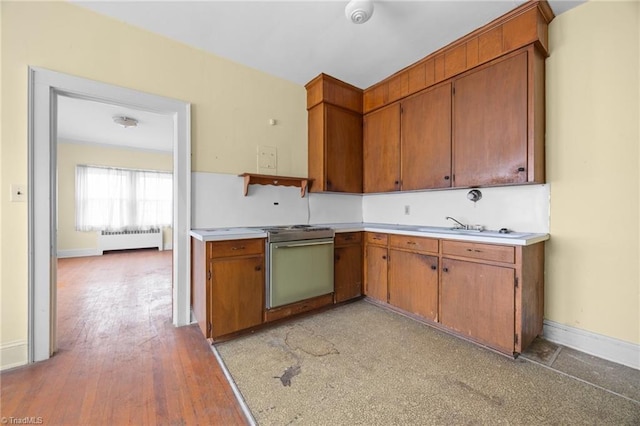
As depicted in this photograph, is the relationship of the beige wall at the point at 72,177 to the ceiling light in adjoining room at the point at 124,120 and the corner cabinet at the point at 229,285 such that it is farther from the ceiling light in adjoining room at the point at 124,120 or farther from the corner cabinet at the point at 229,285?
the corner cabinet at the point at 229,285

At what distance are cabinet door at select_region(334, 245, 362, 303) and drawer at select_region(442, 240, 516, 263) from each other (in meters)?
1.03

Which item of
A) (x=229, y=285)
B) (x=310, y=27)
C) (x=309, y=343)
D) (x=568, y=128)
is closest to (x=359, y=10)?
(x=310, y=27)

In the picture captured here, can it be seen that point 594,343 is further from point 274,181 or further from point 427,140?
point 274,181

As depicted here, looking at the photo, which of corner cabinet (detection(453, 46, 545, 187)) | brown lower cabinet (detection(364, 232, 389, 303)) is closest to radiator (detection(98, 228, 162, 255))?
brown lower cabinet (detection(364, 232, 389, 303))

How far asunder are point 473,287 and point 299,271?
1526mm

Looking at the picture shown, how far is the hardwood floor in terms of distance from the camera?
1.43 metres

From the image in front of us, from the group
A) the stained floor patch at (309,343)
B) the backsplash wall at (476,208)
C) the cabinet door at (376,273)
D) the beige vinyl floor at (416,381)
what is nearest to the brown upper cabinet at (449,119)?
the backsplash wall at (476,208)

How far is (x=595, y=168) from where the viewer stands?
1.98m

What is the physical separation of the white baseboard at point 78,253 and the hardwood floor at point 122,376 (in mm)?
3695

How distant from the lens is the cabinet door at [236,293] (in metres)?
2.15

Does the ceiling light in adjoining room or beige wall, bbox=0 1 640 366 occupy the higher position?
the ceiling light in adjoining room

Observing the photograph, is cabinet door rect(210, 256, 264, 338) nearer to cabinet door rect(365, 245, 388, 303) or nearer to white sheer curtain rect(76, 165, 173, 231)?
cabinet door rect(365, 245, 388, 303)

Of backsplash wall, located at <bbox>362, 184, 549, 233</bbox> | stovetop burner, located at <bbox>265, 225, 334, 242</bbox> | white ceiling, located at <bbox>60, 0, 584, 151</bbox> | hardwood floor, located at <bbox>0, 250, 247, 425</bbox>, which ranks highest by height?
white ceiling, located at <bbox>60, 0, 584, 151</bbox>

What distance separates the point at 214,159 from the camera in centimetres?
271
